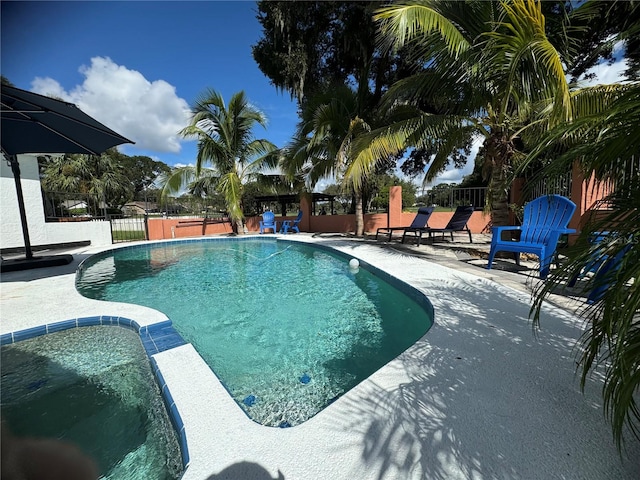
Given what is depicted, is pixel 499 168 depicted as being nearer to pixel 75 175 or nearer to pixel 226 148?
pixel 226 148

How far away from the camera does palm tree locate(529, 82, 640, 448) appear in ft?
3.18

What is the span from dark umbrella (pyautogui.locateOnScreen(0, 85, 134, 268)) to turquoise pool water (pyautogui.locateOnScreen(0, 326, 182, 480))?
4.07 metres

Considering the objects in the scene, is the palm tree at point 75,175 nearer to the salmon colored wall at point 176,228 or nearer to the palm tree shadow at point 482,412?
the salmon colored wall at point 176,228

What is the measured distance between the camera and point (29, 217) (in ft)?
28.5

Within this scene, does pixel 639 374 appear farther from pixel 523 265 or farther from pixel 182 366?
pixel 523 265

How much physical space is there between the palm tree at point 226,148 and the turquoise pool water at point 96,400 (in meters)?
9.95

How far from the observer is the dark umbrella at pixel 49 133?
4875 millimetres

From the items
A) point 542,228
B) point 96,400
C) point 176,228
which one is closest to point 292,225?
point 176,228

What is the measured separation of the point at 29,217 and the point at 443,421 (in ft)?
40.5

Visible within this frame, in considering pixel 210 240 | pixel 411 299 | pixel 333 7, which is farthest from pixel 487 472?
pixel 333 7

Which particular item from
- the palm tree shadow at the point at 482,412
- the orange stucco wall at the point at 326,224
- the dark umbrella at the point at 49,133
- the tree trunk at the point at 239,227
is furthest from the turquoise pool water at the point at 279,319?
the tree trunk at the point at 239,227

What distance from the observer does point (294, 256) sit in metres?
8.87

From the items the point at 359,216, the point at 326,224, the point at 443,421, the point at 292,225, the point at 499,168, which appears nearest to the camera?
the point at 443,421

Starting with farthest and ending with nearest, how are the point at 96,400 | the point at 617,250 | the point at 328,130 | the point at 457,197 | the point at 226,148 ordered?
1. the point at 226,148
2. the point at 457,197
3. the point at 328,130
4. the point at 96,400
5. the point at 617,250
